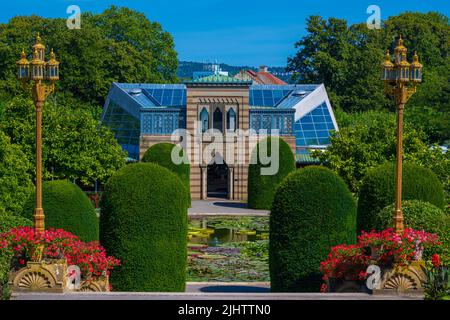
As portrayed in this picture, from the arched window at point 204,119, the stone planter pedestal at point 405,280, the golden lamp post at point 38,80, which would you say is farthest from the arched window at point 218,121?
the stone planter pedestal at point 405,280

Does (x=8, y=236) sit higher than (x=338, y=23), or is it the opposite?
(x=338, y=23)

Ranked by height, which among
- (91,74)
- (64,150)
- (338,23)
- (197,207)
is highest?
(338,23)

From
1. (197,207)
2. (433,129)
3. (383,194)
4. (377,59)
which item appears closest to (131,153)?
(197,207)

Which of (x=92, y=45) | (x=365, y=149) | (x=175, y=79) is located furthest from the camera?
(x=175, y=79)

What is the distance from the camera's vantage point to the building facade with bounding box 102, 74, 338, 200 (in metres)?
50.7

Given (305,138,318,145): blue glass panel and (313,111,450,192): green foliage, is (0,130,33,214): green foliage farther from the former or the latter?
(305,138,318,145): blue glass panel

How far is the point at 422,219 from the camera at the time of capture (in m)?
19.5

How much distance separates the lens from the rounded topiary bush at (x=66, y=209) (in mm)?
23125

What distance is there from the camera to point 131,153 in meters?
54.6

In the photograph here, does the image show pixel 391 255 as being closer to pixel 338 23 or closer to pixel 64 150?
pixel 64 150

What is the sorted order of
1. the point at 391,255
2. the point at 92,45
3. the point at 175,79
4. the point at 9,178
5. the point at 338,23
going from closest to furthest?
the point at 391,255 → the point at 9,178 → the point at 92,45 → the point at 338,23 → the point at 175,79

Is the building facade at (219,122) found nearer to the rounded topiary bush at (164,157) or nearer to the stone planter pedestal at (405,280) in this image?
the rounded topiary bush at (164,157)

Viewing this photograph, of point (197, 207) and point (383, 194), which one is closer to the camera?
point (383, 194)

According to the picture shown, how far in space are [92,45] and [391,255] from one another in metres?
50.2
